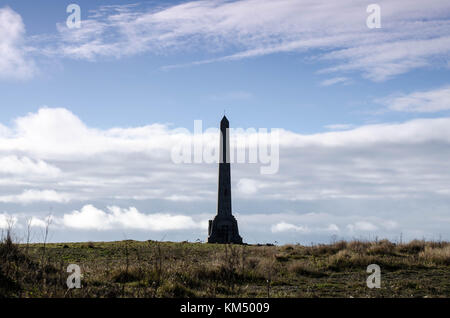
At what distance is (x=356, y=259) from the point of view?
16.9 meters

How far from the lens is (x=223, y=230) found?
42.4 meters

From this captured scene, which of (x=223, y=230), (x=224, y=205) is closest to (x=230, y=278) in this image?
(x=223, y=230)

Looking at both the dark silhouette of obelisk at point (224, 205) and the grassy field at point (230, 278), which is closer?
the grassy field at point (230, 278)

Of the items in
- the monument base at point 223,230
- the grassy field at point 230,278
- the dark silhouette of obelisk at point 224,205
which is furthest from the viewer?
the monument base at point 223,230

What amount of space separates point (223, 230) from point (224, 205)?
2.15 meters

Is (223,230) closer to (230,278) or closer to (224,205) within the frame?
(224,205)

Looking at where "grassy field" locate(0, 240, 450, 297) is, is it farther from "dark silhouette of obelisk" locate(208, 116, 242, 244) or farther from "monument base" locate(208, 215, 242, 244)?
"monument base" locate(208, 215, 242, 244)

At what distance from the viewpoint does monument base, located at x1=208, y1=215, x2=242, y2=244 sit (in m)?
42.2

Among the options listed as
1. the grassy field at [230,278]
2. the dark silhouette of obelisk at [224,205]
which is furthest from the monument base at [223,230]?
the grassy field at [230,278]

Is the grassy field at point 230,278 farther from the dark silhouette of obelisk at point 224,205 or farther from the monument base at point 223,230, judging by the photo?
the monument base at point 223,230

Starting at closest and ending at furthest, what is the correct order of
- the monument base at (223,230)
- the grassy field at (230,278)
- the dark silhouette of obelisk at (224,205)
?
1. the grassy field at (230,278)
2. the dark silhouette of obelisk at (224,205)
3. the monument base at (223,230)

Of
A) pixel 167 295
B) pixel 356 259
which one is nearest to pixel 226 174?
pixel 356 259

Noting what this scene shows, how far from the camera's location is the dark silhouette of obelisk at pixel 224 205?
42.0m
